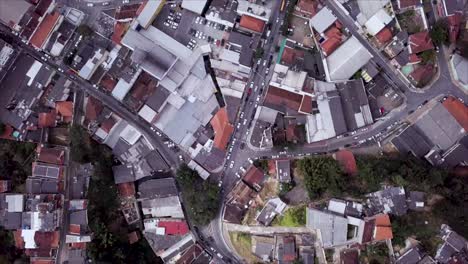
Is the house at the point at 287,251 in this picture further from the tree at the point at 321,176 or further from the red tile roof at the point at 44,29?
the red tile roof at the point at 44,29

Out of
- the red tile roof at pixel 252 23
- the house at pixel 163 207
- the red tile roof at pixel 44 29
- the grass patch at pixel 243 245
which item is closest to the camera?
the red tile roof at pixel 252 23

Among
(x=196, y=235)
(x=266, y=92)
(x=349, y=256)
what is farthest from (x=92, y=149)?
(x=349, y=256)

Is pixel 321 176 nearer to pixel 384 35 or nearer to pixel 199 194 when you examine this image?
pixel 199 194

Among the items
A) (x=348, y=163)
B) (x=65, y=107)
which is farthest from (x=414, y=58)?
(x=65, y=107)

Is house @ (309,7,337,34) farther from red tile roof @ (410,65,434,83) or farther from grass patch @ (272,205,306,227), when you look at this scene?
grass patch @ (272,205,306,227)

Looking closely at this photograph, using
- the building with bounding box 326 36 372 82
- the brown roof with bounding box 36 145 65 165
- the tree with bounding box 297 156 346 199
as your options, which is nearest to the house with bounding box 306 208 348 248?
the tree with bounding box 297 156 346 199

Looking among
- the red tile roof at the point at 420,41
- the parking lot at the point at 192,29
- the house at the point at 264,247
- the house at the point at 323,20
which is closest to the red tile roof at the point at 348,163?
the house at the point at 264,247

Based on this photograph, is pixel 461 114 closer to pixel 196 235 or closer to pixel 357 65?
pixel 357 65
